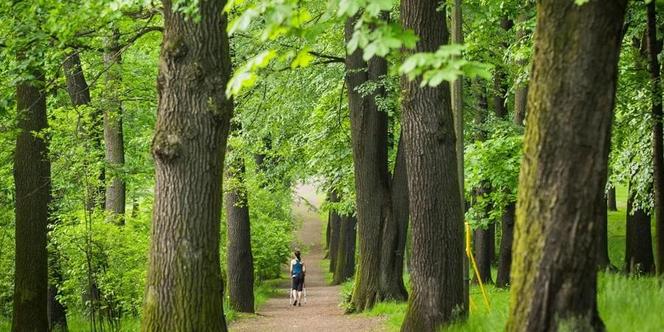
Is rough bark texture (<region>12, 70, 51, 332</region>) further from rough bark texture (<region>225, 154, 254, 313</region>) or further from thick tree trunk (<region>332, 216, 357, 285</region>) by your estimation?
thick tree trunk (<region>332, 216, 357, 285</region>)

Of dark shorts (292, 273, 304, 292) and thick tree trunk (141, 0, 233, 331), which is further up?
thick tree trunk (141, 0, 233, 331)

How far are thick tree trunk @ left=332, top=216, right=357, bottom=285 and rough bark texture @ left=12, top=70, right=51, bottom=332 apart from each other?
2121cm

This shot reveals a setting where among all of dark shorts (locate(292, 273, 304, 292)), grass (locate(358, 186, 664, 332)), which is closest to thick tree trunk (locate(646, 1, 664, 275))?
grass (locate(358, 186, 664, 332))

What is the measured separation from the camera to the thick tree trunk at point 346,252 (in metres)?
34.2

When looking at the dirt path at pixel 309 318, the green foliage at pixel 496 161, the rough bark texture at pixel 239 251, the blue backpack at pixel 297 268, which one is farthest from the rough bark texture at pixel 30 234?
the blue backpack at pixel 297 268

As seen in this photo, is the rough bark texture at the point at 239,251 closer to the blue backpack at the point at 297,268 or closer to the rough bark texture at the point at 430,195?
the blue backpack at the point at 297,268

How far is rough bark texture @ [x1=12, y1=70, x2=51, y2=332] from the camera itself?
44.2 feet

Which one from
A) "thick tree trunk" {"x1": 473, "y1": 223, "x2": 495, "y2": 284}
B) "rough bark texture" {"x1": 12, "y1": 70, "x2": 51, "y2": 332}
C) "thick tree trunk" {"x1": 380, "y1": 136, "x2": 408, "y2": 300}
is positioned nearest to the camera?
"rough bark texture" {"x1": 12, "y1": 70, "x2": 51, "y2": 332}

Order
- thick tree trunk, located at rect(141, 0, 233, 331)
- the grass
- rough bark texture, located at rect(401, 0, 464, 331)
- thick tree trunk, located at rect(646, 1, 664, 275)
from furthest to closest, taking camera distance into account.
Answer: thick tree trunk, located at rect(646, 1, 664, 275) < rough bark texture, located at rect(401, 0, 464, 331) < thick tree trunk, located at rect(141, 0, 233, 331) < the grass

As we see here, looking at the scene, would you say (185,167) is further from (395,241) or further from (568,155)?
(395,241)

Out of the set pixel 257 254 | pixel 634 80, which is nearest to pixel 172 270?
pixel 634 80

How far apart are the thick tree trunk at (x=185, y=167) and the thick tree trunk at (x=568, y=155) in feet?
13.7

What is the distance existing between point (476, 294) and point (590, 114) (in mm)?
13178

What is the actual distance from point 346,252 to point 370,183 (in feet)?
56.0
